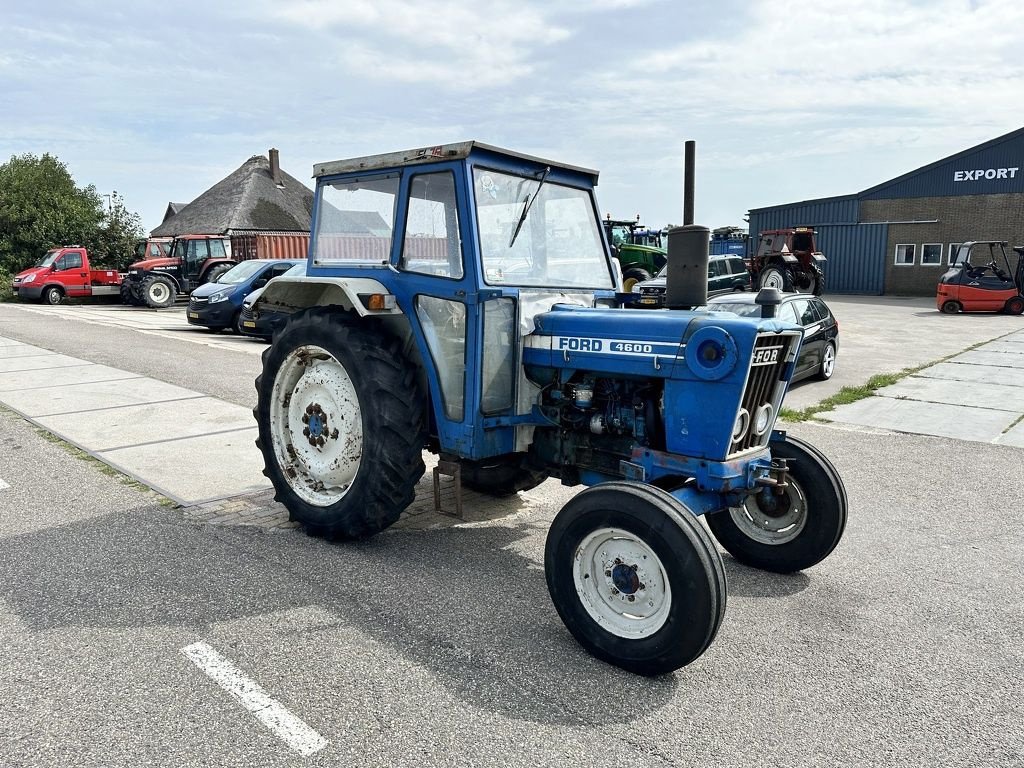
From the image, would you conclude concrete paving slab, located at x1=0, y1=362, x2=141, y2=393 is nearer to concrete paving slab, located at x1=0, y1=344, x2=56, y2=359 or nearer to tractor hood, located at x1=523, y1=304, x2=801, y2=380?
concrete paving slab, located at x1=0, y1=344, x2=56, y2=359

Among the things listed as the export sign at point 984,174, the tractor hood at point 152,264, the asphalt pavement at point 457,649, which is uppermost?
the export sign at point 984,174

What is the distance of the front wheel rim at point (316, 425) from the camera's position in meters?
4.33

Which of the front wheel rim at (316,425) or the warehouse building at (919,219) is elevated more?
the warehouse building at (919,219)

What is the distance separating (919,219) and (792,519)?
30169mm

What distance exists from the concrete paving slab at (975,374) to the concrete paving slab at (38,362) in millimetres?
12723

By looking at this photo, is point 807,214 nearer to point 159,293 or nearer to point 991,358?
point 991,358

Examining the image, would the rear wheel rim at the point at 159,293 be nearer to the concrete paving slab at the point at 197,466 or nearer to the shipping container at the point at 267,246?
the shipping container at the point at 267,246

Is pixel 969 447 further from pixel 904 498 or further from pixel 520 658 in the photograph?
pixel 520 658

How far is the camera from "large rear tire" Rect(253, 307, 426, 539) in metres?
4.00

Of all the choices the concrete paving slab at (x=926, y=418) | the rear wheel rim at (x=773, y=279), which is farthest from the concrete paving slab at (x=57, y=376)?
the rear wheel rim at (x=773, y=279)

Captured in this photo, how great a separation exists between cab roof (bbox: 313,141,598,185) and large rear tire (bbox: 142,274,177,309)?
21.8m

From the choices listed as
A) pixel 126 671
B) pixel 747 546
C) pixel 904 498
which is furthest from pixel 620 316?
pixel 904 498

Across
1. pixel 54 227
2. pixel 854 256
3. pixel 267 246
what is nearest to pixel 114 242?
pixel 54 227

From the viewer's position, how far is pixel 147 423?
7520 millimetres
